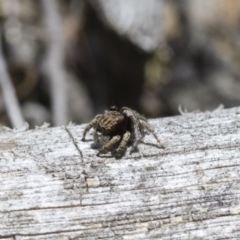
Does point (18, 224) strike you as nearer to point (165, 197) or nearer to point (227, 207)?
point (165, 197)

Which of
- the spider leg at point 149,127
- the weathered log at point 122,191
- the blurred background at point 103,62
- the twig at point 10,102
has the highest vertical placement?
the blurred background at point 103,62

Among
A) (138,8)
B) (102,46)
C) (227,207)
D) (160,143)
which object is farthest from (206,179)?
(102,46)

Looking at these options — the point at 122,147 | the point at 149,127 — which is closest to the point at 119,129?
the point at 149,127

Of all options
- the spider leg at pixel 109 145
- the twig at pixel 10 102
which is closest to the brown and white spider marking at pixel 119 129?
the spider leg at pixel 109 145

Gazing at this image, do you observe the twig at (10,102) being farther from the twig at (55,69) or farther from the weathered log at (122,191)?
the weathered log at (122,191)

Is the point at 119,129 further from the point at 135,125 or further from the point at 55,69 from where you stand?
the point at 55,69

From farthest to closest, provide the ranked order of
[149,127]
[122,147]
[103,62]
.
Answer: [103,62] → [149,127] → [122,147]
